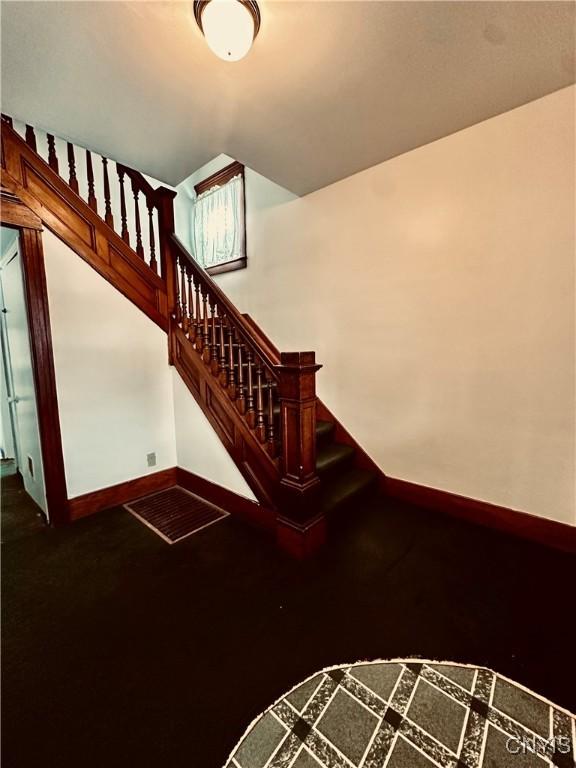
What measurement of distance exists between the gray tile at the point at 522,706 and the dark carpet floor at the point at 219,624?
0.21ft

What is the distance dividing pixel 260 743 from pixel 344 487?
157 cm

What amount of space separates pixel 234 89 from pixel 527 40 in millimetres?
1492

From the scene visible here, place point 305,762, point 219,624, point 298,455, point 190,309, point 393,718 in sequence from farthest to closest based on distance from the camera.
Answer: point 190,309, point 298,455, point 219,624, point 393,718, point 305,762

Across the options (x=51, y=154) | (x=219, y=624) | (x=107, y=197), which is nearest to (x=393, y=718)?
(x=219, y=624)

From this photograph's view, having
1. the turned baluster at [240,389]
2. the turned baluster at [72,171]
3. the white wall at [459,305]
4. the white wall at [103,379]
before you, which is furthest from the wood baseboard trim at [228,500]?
the turned baluster at [72,171]

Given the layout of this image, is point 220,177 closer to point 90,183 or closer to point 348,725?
point 90,183

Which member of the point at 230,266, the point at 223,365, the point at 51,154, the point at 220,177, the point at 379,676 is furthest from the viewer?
the point at 220,177

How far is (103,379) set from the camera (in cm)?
256

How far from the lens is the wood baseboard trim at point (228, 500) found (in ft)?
7.23

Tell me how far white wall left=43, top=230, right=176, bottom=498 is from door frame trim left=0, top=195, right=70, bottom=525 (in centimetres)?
5

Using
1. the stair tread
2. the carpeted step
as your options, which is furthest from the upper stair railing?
the stair tread

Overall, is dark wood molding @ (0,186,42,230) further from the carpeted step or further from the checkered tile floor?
the checkered tile floor

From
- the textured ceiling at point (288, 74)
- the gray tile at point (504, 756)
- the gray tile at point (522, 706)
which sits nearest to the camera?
the gray tile at point (504, 756)

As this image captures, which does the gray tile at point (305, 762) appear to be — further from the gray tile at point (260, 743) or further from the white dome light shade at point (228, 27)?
Answer: the white dome light shade at point (228, 27)
